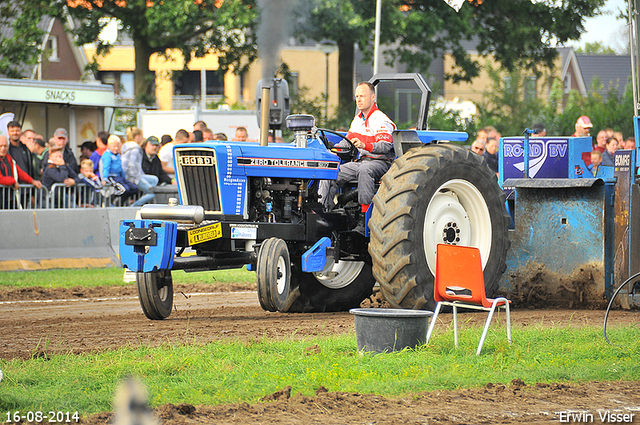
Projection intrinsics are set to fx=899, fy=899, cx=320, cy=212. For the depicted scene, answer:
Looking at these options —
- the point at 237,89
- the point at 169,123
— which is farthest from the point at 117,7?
the point at 237,89

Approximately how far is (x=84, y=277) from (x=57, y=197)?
2207 mm

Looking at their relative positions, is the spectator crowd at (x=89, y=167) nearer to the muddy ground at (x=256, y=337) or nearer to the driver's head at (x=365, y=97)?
the muddy ground at (x=256, y=337)

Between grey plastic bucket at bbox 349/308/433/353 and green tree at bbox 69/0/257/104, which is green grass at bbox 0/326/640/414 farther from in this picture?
green tree at bbox 69/0/257/104

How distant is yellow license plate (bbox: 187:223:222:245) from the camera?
720 cm

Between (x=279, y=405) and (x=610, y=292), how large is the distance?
16.0ft

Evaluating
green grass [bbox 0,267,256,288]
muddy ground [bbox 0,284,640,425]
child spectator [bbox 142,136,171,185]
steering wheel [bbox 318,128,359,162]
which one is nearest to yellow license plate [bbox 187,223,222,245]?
muddy ground [bbox 0,284,640,425]

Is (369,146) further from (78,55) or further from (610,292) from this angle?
(78,55)

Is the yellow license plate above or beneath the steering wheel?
beneath

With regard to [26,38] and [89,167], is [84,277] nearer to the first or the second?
[89,167]

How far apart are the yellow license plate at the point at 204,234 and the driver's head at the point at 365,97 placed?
1.74 meters

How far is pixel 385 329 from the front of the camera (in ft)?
18.9

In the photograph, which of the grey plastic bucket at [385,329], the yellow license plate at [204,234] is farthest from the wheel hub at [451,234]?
the grey plastic bucket at [385,329]

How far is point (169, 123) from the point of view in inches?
877

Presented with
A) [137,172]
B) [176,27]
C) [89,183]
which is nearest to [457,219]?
[89,183]
